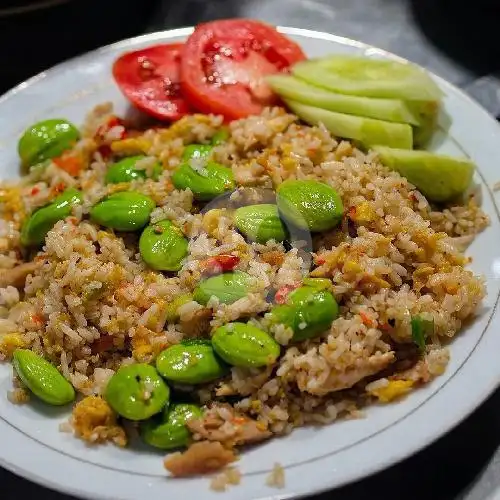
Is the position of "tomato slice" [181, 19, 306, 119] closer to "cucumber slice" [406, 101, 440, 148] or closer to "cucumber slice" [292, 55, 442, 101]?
"cucumber slice" [292, 55, 442, 101]

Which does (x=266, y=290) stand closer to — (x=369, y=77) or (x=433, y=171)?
(x=433, y=171)

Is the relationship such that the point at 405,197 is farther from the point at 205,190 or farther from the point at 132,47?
the point at 132,47

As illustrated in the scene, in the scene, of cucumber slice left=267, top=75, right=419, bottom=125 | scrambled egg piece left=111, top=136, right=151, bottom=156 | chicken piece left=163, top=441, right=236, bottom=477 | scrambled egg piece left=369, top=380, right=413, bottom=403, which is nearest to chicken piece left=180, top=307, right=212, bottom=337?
chicken piece left=163, top=441, right=236, bottom=477

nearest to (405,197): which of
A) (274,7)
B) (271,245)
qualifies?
(271,245)

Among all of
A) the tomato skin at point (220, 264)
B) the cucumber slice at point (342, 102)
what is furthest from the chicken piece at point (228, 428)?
the cucumber slice at point (342, 102)

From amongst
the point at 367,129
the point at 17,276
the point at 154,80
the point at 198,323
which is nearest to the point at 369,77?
the point at 367,129

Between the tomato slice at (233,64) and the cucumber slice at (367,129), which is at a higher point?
the tomato slice at (233,64)

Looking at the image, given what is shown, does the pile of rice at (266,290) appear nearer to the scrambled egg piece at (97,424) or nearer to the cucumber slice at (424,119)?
the scrambled egg piece at (97,424)

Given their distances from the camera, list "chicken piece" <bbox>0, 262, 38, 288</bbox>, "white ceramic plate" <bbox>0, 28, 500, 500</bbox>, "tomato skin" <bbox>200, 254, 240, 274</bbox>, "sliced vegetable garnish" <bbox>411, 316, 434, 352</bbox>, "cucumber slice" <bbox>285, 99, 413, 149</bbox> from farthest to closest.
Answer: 1. "cucumber slice" <bbox>285, 99, 413, 149</bbox>
2. "chicken piece" <bbox>0, 262, 38, 288</bbox>
3. "tomato skin" <bbox>200, 254, 240, 274</bbox>
4. "sliced vegetable garnish" <bbox>411, 316, 434, 352</bbox>
5. "white ceramic plate" <bbox>0, 28, 500, 500</bbox>

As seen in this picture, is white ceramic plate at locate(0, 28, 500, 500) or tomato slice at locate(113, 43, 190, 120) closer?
white ceramic plate at locate(0, 28, 500, 500)
